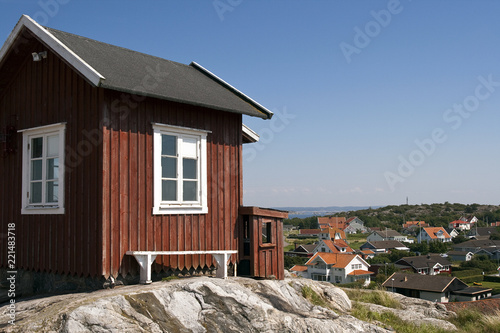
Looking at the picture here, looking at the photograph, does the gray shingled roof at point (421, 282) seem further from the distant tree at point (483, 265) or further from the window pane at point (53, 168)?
the distant tree at point (483, 265)

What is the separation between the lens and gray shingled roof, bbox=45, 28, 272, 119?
9.46 metres

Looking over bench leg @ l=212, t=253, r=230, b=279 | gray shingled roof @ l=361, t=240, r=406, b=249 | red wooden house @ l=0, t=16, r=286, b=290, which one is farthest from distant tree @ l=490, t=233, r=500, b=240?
bench leg @ l=212, t=253, r=230, b=279

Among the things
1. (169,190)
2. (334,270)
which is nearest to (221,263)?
(169,190)

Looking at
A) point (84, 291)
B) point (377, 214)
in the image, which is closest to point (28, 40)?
point (84, 291)

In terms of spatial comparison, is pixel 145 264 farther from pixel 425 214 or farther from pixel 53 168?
pixel 425 214

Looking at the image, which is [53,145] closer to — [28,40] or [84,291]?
[28,40]

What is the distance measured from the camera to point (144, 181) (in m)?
9.72

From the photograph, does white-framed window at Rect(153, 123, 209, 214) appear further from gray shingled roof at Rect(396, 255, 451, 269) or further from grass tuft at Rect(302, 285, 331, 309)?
gray shingled roof at Rect(396, 255, 451, 269)

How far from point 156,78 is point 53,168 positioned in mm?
3070

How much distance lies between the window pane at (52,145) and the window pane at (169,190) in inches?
95.2

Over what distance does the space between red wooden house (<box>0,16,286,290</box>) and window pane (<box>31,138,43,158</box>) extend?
0.02m

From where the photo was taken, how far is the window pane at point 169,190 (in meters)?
10.1

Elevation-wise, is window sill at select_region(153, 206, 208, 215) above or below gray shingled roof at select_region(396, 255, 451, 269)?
above

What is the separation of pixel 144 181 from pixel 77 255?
2015mm
